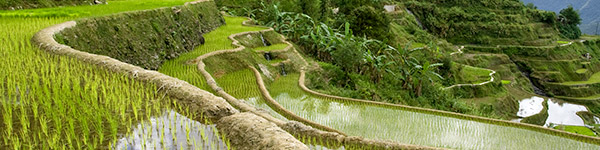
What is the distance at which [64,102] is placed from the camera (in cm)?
392

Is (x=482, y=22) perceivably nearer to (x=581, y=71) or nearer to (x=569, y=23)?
(x=581, y=71)

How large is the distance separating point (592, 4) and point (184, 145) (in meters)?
137

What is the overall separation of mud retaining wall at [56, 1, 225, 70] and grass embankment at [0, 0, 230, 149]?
176 centimetres

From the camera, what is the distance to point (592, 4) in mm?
114125

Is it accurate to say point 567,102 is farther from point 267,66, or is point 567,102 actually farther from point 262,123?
point 262,123

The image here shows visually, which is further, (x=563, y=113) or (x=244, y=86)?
(x=563, y=113)

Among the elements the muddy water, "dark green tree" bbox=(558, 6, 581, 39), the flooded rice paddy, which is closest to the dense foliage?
the muddy water

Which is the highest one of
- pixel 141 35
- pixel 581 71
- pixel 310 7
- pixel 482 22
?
pixel 482 22

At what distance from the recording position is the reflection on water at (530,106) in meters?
22.7

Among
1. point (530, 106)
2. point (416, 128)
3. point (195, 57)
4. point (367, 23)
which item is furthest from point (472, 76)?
point (416, 128)

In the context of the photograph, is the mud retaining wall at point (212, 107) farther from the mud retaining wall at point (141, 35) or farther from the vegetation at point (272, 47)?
the vegetation at point (272, 47)

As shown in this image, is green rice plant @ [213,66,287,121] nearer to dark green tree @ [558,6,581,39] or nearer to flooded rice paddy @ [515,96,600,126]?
flooded rice paddy @ [515,96,600,126]

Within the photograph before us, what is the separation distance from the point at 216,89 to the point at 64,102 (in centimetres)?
331

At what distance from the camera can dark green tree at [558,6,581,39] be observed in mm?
48119
